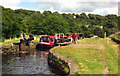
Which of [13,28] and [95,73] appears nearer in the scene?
[95,73]

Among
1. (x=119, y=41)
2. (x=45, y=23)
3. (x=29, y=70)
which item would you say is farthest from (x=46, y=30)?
(x=29, y=70)

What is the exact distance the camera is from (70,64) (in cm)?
1480

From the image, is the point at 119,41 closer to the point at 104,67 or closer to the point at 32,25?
the point at 104,67

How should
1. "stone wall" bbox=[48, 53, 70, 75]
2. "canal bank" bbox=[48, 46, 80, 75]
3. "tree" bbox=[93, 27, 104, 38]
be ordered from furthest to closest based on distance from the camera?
"tree" bbox=[93, 27, 104, 38] < "stone wall" bbox=[48, 53, 70, 75] < "canal bank" bbox=[48, 46, 80, 75]

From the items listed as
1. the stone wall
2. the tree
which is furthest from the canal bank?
the tree

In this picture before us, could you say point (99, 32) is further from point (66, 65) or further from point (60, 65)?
point (66, 65)

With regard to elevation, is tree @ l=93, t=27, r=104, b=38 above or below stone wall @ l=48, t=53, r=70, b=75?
above

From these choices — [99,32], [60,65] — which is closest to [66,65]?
[60,65]

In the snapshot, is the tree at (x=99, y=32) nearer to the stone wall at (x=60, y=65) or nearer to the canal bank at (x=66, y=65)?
the canal bank at (x=66, y=65)

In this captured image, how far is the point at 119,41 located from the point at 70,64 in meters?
A: 16.2

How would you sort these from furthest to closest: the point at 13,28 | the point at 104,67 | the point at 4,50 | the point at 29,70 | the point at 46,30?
the point at 46,30 → the point at 13,28 → the point at 4,50 → the point at 29,70 → the point at 104,67

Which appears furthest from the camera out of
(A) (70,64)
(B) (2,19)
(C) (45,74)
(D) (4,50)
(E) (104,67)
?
(B) (2,19)

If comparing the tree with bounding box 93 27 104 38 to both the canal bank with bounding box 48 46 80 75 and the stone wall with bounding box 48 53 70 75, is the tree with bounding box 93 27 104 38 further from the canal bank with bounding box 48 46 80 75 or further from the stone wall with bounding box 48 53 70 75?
the stone wall with bounding box 48 53 70 75

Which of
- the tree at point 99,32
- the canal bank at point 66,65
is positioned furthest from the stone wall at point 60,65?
the tree at point 99,32
